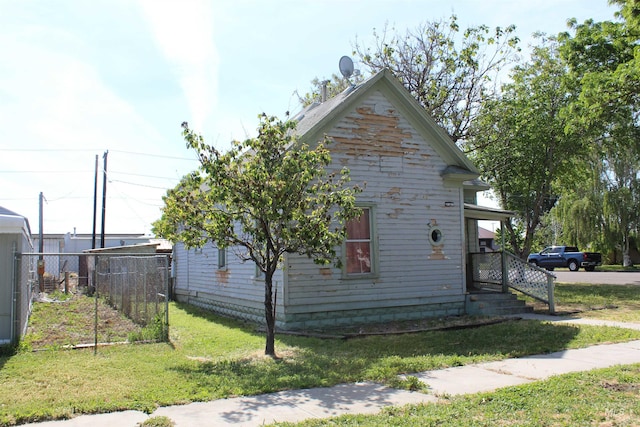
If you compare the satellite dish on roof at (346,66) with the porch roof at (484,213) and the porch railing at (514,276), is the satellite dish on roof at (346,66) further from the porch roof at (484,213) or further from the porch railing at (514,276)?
the porch railing at (514,276)

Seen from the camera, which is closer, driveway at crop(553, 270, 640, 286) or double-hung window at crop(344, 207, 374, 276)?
double-hung window at crop(344, 207, 374, 276)

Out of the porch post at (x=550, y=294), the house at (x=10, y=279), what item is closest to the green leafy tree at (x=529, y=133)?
the porch post at (x=550, y=294)

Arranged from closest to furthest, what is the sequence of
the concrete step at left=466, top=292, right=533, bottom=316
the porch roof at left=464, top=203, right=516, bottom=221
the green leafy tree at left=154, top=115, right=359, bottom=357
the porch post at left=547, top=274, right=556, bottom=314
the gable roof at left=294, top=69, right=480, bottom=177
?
the green leafy tree at left=154, top=115, right=359, bottom=357, the gable roof at left=294, top=69, right=480, bottom=177, the concrete step at left=466, top=292, right=533, bottom=316, the porch post at left=547, top=274, right=556, bottom=314, the porch roof at left=464, top=203, right=516, bottom=221

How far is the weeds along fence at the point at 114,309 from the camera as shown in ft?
33.9

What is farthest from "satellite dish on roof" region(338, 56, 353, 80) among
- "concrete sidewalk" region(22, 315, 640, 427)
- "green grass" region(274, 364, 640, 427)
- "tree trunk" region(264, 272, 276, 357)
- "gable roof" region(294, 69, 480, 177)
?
"green grass" region(274, 364, 640, 427)

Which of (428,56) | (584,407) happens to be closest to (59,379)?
(584,407)

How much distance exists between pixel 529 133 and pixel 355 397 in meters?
19.2

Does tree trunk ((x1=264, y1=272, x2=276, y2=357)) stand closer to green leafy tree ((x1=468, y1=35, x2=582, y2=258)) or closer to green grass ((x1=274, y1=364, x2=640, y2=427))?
green grass ((x1=274, y1=364, x2=640, y2=427))

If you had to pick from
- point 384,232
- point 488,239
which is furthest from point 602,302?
point 488,239

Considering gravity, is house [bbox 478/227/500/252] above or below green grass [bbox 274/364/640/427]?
above

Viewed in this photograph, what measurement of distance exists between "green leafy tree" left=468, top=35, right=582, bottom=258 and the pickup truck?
15214mm

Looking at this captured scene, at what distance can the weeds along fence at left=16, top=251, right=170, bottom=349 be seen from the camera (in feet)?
33.9

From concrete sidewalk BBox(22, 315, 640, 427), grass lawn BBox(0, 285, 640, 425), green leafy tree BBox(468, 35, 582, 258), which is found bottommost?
concrete sidewalk BBox(22, 315, 640, 427)

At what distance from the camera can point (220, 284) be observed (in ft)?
51.6
